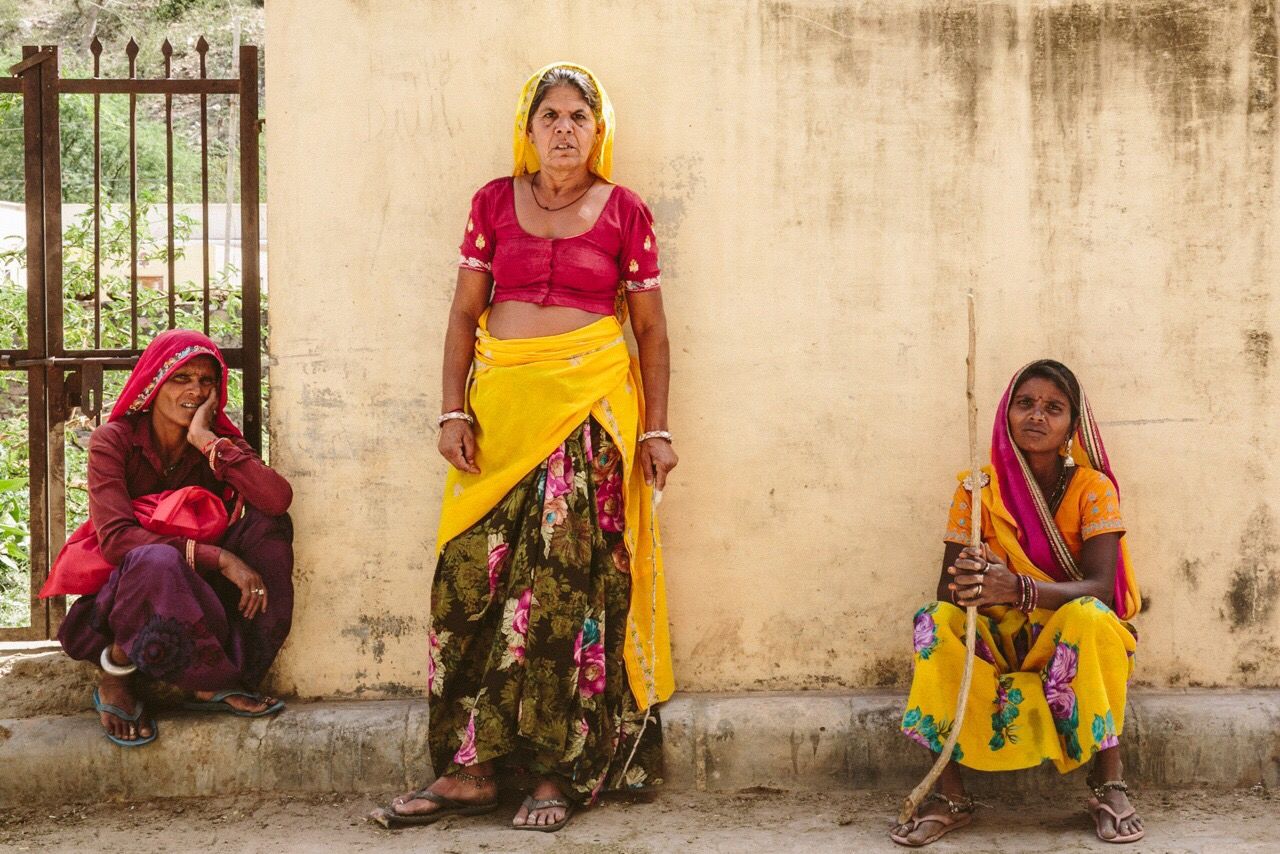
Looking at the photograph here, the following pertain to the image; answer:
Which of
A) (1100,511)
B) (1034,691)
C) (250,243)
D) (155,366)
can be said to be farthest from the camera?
(250,243)

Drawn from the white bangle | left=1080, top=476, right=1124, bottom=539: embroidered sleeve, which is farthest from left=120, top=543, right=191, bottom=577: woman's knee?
left=1080, top=476, right=1124, bottom=539: embroidered sleeve

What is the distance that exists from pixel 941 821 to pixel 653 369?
1398 millimetres

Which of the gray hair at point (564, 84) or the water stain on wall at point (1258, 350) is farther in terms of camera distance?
the water stain on wall at point (1258, 350)

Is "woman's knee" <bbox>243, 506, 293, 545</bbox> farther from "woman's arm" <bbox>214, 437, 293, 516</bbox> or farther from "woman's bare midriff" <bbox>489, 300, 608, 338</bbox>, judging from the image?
"woman's bare midriff" <bbox>489, 300, 608, 338</bbox>

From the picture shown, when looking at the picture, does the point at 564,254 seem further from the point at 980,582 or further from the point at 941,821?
the point at 941,821

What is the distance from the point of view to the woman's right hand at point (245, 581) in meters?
3.44

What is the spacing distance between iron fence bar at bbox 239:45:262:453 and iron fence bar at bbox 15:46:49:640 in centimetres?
59

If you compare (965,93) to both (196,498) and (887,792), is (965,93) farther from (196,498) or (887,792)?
(196,498)

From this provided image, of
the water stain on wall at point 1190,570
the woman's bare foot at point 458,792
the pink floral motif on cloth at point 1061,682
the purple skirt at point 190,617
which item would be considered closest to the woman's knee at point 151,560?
the purple skirt at point 190,617

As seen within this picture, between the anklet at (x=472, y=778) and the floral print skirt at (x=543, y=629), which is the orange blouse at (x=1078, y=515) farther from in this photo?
the anklet at (x=472, y=778)

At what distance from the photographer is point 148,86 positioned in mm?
3689

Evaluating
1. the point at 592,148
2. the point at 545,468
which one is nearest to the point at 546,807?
the point at 545,468

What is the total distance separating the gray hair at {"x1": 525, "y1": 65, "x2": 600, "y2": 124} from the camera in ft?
10.9

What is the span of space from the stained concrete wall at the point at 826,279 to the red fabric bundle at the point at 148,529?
0.28 m
